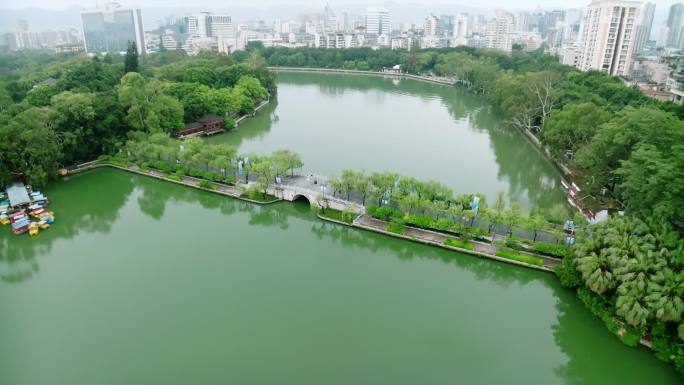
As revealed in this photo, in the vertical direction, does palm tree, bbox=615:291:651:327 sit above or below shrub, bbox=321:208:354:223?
above

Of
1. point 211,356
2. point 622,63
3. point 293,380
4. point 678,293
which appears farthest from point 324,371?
point 622,63

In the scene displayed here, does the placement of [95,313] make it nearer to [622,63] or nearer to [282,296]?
[282,296]

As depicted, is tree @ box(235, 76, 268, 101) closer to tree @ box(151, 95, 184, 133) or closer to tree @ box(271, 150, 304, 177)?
tree @ box(151, 95, 184, 133)

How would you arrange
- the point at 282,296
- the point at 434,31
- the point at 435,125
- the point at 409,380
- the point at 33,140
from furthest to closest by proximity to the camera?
the point at 434,31 → the point at 435,125 → the point at 33,140 → the point at 282,296 → the point at 409,380

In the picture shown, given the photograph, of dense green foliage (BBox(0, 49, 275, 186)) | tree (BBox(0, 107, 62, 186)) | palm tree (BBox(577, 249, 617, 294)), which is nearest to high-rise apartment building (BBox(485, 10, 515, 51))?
dense green foliage (BBox(0, 49, 275, 186))

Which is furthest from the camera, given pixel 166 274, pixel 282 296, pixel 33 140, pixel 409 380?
pixel 33 140

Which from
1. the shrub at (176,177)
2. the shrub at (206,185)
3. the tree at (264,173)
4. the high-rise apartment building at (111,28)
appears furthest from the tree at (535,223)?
the high-rise apartment building at (111,28)
